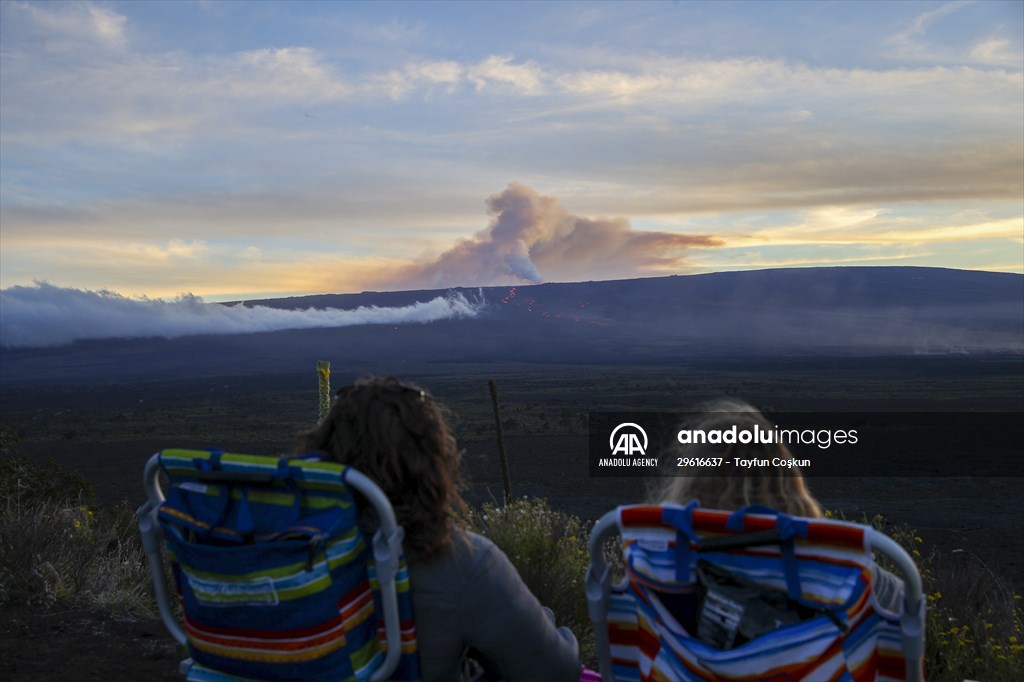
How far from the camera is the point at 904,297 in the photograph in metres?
194

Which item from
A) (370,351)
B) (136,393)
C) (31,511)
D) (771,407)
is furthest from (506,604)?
(370,351)

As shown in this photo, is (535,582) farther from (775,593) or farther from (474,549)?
(775,593)

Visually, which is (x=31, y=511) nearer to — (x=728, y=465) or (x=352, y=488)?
(x=352, y=488)

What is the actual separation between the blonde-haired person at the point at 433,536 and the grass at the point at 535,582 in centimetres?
227

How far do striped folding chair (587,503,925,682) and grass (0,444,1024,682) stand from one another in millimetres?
2469

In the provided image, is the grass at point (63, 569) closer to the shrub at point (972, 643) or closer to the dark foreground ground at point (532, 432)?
the dark foreground ground at point (532, 432)

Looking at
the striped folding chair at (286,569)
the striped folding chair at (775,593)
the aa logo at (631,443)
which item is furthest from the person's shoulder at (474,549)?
the aa logo at (631,443)

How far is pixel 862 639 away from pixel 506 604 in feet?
2.53

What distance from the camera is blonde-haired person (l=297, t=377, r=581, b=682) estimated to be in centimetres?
217

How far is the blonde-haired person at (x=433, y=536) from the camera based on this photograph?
2.17 metres

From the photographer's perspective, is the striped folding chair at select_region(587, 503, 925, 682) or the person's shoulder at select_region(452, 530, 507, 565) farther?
the person's shoulder at select_region(452, 530, 507, 565)

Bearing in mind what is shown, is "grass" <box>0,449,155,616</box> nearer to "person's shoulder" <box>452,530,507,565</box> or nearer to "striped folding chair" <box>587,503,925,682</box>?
"person's shoulder" <box>452,530,507,565</box>

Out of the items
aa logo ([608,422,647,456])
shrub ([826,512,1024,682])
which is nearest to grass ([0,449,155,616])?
shrub ([826,512,1024,682])

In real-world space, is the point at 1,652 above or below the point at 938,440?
above
